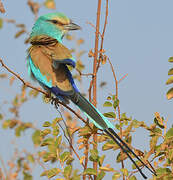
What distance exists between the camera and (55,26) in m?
4.38

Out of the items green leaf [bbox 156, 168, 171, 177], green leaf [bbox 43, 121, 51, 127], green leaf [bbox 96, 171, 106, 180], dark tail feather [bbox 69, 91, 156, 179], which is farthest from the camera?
green leaf [bbox 43, 121, 51, 127]

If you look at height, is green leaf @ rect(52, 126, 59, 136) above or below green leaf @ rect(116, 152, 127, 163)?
above

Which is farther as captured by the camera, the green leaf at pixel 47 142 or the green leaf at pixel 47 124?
the green leaf at pixel 47 124

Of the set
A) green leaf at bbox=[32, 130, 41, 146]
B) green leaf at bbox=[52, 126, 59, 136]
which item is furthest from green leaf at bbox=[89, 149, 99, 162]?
green leaf at bbox=[32, 130, 41, 146]

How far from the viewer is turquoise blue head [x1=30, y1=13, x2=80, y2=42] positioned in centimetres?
434

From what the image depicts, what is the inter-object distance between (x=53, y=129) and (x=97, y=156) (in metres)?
0.45

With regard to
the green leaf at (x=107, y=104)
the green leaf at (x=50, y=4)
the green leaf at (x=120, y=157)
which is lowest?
the green leaf at (x=120, y=157)

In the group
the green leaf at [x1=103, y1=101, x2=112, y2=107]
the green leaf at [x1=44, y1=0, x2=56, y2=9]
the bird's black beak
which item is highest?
the green leaf at [x1=44, y1=0, x2=56, y2=9]

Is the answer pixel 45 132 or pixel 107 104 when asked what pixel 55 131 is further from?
pixel 107 104

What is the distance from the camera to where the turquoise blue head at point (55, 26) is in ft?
14.2

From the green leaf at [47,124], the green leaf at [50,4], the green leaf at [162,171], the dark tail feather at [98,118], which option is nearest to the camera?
the green leaf at [162,171]

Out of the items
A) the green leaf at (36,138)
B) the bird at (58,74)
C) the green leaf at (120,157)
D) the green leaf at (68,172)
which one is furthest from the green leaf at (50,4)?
the green leaf at (68,172)

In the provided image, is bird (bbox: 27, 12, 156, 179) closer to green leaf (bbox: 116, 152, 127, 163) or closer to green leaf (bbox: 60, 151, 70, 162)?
green leaf (bbox: 116, 152, 127, 163)

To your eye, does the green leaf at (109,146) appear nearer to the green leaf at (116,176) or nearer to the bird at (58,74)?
the bird at (58,74)
